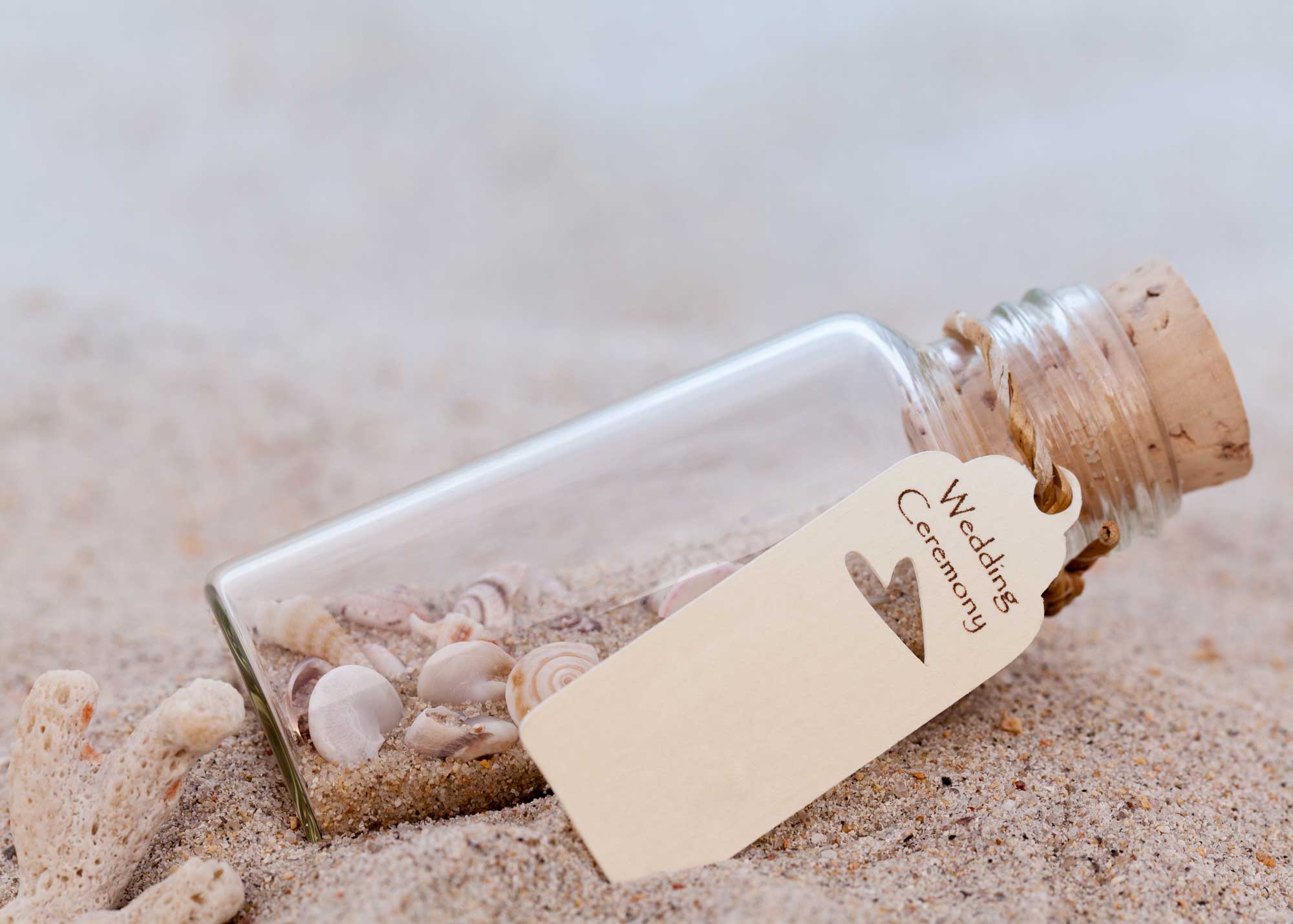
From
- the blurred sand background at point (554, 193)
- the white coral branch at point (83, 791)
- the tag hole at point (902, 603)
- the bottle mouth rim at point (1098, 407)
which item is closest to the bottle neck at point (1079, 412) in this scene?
the bottle mouth rim at point (1098, 407)

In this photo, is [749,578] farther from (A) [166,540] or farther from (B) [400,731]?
(A) [166,540]

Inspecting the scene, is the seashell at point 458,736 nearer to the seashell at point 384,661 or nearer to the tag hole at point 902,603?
the seashell at point 384,661

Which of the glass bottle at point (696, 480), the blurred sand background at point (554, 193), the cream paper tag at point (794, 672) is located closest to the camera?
the cream paper tag at point (794, 672)

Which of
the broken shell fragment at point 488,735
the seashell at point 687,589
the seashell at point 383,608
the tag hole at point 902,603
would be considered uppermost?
the seashell at point 383,608

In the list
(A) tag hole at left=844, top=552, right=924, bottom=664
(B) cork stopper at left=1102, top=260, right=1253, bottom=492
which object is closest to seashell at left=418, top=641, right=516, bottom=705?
(A) tag hole at left=844, top=552, right=924, bottom=664

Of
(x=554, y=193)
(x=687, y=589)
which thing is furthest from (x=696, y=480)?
(x=554, y=193)
